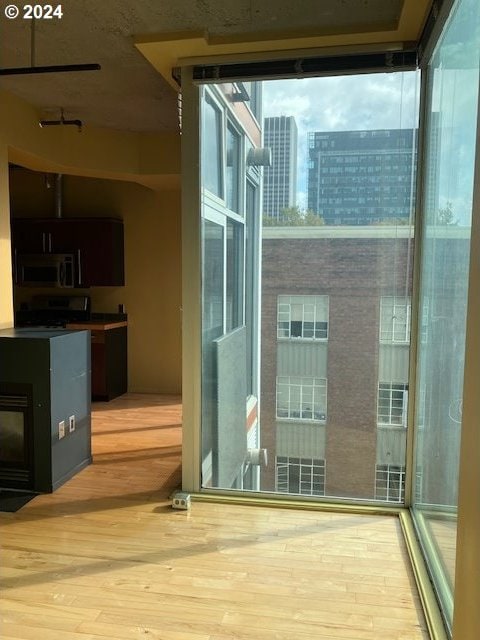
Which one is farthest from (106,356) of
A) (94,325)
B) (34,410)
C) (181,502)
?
(181,502)

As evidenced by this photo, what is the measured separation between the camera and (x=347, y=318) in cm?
326

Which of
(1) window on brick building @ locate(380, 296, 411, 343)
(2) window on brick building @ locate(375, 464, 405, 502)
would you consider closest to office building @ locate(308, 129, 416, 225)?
(1) window on brick building @ locate(380, 296, 411, 343)

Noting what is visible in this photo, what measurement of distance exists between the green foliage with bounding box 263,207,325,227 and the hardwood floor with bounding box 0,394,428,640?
1.81 meters

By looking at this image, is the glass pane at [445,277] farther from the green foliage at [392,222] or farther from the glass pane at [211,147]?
the glass pane at [211,147]

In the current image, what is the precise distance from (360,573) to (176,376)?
404cm

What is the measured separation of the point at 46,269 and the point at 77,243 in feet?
1.54

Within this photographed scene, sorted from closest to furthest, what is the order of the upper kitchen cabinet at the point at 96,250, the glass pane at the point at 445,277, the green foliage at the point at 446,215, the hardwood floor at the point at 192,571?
the glass pane at the point at 445,277, the hardwood floor at the point at 192,571, the green foliage at the point at 446,215, the upper kitchen cabinet at the point at 96,250

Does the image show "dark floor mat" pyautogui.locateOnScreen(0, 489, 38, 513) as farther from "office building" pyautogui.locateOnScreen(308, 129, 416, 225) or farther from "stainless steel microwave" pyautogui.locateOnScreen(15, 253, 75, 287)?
"stainless steel microwave" pyautogui.locateOnScreen(15, 253, 75, 287)

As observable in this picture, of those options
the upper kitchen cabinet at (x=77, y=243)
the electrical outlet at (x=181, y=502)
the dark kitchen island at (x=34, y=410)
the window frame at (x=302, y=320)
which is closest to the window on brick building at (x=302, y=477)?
the electrical outlet at (x=181, y=502)

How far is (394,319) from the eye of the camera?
3.21m

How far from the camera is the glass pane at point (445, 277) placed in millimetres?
1979

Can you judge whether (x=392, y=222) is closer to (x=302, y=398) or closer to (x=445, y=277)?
(x=445, y=277)

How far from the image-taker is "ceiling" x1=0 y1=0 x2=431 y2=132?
2.59 meters

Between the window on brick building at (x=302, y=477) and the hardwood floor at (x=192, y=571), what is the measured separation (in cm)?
20
